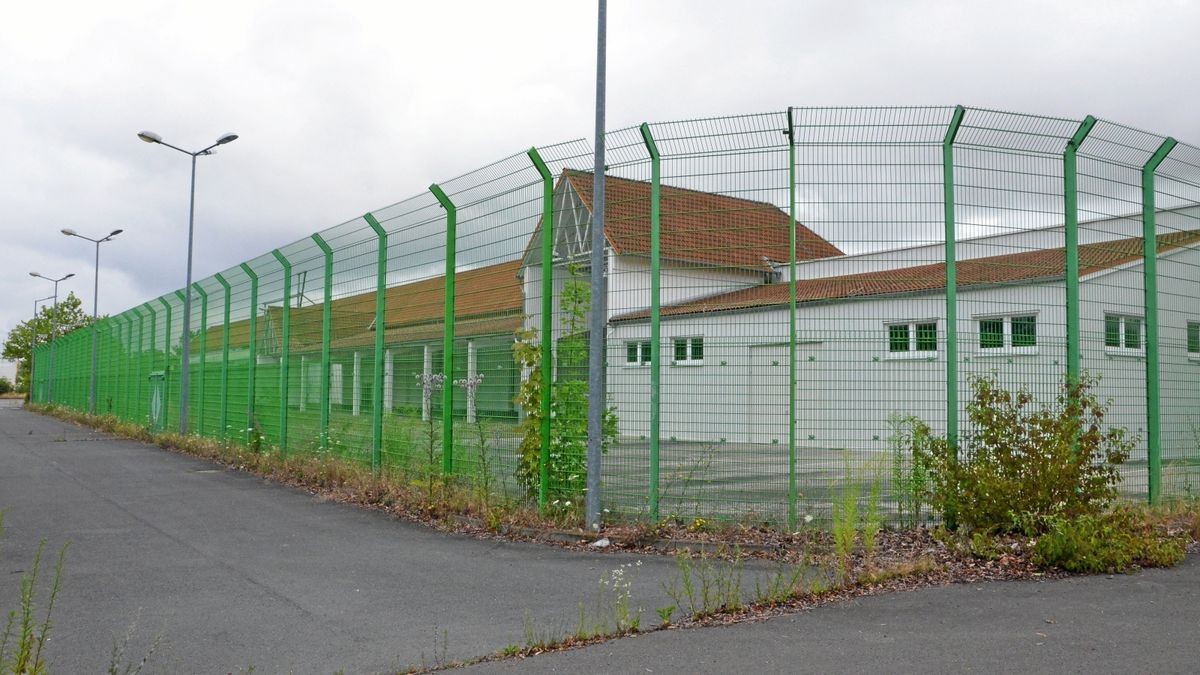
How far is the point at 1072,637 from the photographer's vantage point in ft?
16.4

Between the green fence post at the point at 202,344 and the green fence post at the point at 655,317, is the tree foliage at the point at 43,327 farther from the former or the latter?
the green fence post at the point at 655,317

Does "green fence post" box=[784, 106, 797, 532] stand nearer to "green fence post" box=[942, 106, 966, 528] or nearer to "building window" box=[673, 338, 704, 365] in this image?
"building window" box=[673, 338, 704, 365]

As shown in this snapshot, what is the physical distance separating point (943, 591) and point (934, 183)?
11.8 feet

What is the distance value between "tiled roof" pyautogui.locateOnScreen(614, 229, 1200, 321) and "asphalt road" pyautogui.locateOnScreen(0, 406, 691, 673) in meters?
2.35

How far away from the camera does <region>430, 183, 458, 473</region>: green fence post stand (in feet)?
33.8

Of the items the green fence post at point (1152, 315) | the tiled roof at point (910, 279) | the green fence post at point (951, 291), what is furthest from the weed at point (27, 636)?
the green fence post at point (1152, 315)

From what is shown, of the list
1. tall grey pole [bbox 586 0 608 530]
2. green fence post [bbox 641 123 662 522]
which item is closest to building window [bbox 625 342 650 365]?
green fence post [bbox 641 123 662 522]

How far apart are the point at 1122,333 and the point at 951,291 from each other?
2.06m

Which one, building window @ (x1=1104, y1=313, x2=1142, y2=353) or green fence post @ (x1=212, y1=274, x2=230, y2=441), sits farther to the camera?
green fence post @ (x1=212, y1=274, x2=230, y2=441)

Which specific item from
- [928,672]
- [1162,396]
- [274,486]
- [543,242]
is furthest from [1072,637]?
[274,486]

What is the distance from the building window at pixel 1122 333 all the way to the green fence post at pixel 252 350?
41.3 feet

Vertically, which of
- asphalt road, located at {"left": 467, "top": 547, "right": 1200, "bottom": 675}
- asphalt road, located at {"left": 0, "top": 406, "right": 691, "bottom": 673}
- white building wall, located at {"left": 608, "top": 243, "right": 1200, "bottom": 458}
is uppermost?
white building wall, located at {"left": 608, "top": 243, "right": 1200, "bottom": 458}

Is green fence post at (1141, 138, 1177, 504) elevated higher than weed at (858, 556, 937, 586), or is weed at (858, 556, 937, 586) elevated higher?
green fence post at (1141, 138, 1177, 504)

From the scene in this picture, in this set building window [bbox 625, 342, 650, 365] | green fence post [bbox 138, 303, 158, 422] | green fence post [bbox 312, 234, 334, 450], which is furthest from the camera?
green fence post [bbox 138, 303, 158, 422]
